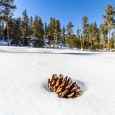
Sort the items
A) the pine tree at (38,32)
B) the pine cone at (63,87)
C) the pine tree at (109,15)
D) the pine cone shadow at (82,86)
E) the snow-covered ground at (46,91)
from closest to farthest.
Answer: the snow-covered ground at (46,91)
the pine cone at (63,87)
the pine cone shadow at (82,86)
the pine tree at (109,15)
the pine tree at (38,32)

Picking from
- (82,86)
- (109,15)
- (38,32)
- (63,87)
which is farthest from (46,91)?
(38,32)

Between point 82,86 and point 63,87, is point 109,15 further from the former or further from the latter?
point 63,87

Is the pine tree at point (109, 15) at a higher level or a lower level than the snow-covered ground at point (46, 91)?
higher

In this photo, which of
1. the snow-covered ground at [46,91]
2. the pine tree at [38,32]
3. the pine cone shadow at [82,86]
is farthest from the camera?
the pine tree at [38,32]

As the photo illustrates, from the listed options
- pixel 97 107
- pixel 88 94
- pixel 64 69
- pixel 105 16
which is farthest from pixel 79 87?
pixel 105 16

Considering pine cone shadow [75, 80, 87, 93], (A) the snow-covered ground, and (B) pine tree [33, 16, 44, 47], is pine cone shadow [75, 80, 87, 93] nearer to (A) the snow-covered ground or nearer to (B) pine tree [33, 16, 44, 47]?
(A) the snow-covered ground

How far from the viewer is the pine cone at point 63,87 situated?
778 cm

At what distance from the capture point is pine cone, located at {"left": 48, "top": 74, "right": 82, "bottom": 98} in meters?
7.78

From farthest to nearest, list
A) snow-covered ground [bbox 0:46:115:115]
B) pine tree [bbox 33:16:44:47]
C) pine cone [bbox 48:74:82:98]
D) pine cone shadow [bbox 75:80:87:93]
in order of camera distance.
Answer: pine tree [bbox 33:16:44:47] → pine cone shadow [bbox 75:80:87:93] → pine cone [bbox 48:74:82:98] → snow-covered ground [bbox 0:46:115:115]

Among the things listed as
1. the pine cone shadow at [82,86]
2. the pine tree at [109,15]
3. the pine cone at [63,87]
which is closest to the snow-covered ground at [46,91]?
the pine cone shadow at [82,86]

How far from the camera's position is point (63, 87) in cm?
793

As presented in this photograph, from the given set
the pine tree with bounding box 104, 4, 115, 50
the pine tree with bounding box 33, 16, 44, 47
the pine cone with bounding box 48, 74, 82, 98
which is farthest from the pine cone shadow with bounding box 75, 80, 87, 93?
the pine tree with bounding box 33, 16, 44, 47

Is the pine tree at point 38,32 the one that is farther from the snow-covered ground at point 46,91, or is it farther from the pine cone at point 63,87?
the pine cone at point 63,87

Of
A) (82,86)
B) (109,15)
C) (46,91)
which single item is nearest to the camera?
(46,91)
